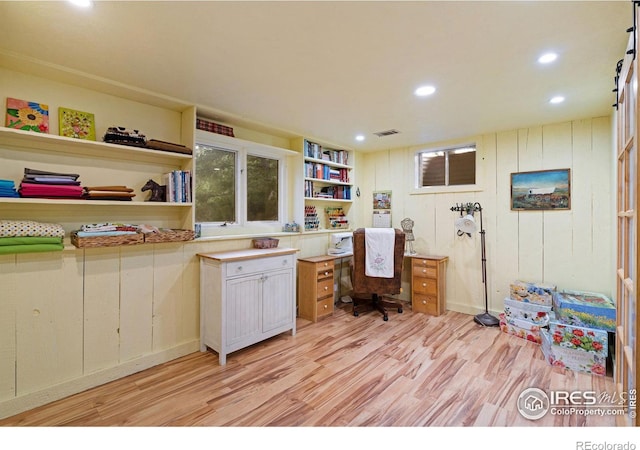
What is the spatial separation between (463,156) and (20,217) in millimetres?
4611

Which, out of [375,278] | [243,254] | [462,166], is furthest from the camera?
[462,166]

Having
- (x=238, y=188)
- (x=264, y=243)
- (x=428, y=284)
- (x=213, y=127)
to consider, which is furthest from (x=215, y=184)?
(x=428, y=284)

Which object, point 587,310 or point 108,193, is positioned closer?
point 108,193

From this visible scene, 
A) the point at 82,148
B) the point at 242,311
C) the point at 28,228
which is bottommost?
the point at 242,311

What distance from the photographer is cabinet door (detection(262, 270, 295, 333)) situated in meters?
2.90

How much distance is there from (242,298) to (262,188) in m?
1.50

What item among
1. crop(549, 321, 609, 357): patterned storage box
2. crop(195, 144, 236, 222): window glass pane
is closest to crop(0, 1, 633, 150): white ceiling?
crop(195, 144, 236, 222): window glass pane

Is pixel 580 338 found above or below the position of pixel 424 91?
below

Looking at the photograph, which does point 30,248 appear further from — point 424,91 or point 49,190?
point 424,91

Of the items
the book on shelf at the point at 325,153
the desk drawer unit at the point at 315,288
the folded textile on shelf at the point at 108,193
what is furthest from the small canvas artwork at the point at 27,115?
the desk drawer unit at the point at 315,288

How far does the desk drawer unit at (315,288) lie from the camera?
3566mm

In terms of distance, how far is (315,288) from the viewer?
140 inches

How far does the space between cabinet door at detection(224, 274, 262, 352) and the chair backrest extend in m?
1.32
